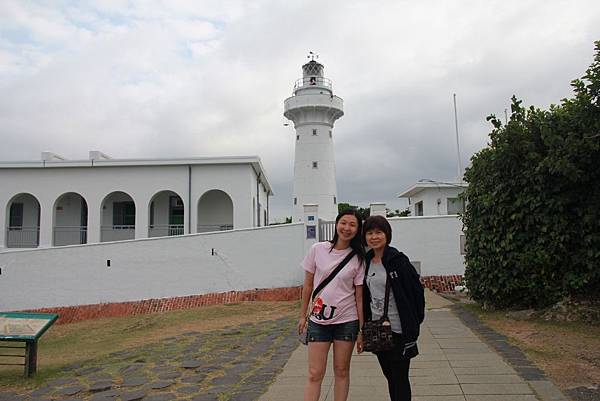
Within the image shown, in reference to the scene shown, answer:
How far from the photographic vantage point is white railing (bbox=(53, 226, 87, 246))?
21.3 metres

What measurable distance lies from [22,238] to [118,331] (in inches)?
483

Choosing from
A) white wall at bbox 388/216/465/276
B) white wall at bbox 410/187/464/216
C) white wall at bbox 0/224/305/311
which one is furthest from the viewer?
white wall at bbox 410/187/464/216

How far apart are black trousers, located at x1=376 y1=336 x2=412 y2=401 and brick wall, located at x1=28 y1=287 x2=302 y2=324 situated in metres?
11.0

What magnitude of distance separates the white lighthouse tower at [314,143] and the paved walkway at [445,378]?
16.7 metres

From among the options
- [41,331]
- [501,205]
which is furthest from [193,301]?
[501,205]

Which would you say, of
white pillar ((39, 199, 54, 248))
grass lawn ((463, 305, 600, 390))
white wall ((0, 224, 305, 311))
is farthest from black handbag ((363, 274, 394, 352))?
white pillar ((39, 199, 54, 248))

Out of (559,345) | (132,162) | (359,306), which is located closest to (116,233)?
(132,162)

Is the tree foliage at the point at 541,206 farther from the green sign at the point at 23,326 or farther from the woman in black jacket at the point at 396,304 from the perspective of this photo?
the green sign at the point at 23,326

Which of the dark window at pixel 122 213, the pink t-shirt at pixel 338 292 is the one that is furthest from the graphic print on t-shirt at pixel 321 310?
the dark window at pixel 122 213

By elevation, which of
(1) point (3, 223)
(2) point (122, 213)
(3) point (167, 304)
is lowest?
(3) point (167, 304)

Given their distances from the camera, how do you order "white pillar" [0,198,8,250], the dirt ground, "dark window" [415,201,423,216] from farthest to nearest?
"dark window" [415,201,423,216] → "white pillar" [0,198,8,250] → the dirt ground

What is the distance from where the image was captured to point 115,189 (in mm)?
20766

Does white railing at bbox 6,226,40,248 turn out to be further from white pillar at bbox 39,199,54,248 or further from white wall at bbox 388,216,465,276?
white wall at bbox 388,216,465,276

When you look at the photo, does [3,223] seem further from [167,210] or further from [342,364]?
[342,364]
